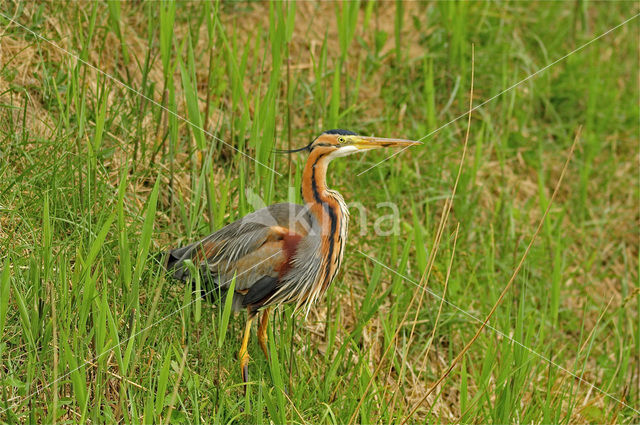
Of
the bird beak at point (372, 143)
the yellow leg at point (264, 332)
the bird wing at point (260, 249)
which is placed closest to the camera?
the bird beak at point (372, 143)

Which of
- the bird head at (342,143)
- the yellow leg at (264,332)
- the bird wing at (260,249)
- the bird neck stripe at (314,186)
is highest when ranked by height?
the bird head at (342,143)

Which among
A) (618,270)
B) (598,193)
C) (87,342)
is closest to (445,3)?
(598,193)

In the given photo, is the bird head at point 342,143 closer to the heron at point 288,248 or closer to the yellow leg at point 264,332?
the heron at point 288,248

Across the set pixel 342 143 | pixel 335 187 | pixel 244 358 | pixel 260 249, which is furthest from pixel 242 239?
pixel 335 187

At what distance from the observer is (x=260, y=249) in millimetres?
3477

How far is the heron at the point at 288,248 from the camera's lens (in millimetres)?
3412

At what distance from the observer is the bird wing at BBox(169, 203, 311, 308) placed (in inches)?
136

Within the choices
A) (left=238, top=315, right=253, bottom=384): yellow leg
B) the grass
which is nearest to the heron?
(left=238, top=315, right=253, bottom=384): yellow leg

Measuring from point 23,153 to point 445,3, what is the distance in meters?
3.02

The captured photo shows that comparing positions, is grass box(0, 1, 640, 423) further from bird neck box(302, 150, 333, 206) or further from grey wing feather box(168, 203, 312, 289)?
bird neck box(302, 150, 333, 206)

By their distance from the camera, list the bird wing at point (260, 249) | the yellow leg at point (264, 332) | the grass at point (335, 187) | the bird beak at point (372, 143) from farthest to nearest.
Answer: the yellow leg at point (264, 332), the bird wing at point (260, 249), the bird beak at point (372, 143), the grass at point (335, 187)

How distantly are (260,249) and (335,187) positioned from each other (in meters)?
1.06

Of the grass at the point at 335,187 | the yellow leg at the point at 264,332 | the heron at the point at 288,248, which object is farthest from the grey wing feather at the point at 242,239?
the yellow leg at the point at 264,332

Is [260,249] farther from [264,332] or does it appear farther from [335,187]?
[335,187]
